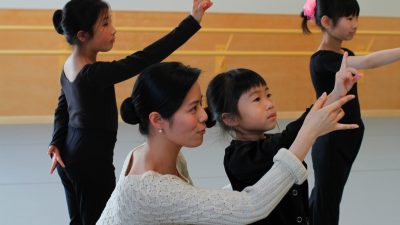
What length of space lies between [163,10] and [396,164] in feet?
8.92

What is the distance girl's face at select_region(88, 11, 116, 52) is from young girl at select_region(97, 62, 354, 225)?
64 centimetres

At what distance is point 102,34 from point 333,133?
1024mm

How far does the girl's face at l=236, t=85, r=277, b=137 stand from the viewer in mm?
1410

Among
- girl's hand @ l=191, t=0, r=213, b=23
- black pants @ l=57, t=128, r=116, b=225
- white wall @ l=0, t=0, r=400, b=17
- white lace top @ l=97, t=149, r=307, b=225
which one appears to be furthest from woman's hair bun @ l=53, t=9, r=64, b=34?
white wall @ l=0, t=0, r=400, b=17

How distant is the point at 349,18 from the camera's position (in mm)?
2037

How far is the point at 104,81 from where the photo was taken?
177cm

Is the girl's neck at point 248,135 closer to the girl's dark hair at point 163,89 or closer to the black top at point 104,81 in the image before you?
the girl's dark hair at point 163,89

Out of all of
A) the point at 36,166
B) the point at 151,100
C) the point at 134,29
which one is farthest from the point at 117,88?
the point at 151,100

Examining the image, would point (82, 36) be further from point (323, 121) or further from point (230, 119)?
point (323, 121)

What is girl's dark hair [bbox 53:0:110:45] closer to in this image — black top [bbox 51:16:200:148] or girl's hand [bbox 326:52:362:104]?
black top [bbox 51:16:200:148]

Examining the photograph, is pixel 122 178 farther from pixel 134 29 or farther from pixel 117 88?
pixel 117 88

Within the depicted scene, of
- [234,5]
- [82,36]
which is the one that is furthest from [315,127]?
[234,5]

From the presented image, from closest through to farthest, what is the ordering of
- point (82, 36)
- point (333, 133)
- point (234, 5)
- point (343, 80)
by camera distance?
point (343, 80), point (82, 36), point (333, 133), point (234, 5)

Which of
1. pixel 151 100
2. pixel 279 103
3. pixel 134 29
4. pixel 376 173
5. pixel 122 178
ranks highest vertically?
pixel 151 100
